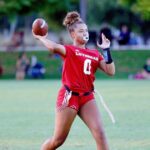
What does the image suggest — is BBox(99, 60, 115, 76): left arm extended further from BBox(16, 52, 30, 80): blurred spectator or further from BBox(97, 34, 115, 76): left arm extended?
BBox(16, 52, 30, 80): blurred spectator

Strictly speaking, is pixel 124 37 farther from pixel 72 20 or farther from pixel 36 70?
pixel 72 20

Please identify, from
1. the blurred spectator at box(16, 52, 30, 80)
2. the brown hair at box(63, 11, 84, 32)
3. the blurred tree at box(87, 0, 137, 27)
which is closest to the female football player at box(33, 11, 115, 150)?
the brown hair at box(63, 11, 84, 32)

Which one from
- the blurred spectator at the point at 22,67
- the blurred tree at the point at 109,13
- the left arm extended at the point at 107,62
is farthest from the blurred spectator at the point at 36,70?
the left arm extended at the point at 107,62

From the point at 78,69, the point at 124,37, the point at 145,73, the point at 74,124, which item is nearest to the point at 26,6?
the point at 124,37

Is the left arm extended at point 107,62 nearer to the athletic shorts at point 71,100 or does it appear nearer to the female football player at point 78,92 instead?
the female football player at point 78,92

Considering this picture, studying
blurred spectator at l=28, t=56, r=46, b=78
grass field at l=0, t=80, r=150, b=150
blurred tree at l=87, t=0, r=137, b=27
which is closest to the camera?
grass field at l=0, t=80, r=150, b=150

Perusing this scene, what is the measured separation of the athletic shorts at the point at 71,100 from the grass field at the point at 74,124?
7.34ft

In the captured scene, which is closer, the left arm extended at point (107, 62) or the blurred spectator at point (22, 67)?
the left arm extended at point (107, 62)

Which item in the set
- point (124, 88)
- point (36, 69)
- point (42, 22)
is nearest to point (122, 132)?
point (42, 22)

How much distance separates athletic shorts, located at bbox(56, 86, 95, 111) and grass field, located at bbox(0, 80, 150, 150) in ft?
7.34

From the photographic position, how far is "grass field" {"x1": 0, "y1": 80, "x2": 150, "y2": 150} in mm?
12312

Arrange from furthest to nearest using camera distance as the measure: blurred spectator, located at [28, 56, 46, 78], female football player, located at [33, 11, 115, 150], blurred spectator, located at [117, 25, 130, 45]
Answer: blurred spectator, located at [117, 25, 130, 45]
blurred spectator, located at [28, 56, 46, 78]
female football player, located at [33, 11, 115, 150]

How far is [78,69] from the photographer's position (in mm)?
9531

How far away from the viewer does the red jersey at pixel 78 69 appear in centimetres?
953
